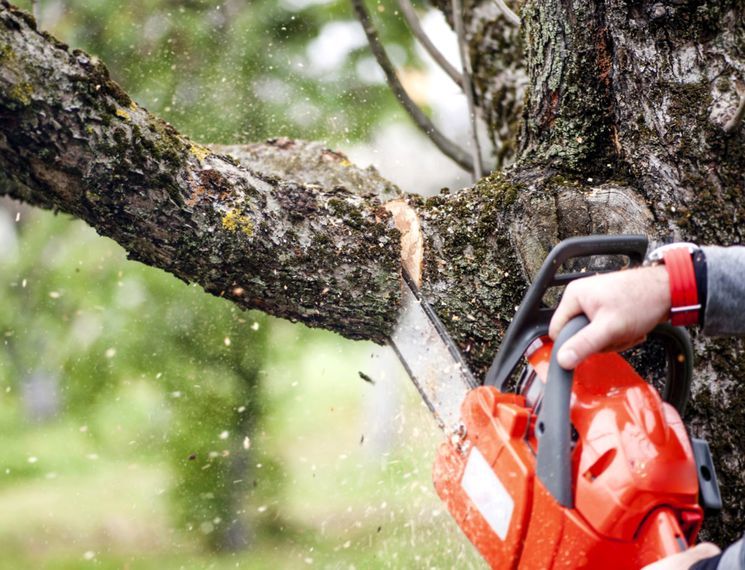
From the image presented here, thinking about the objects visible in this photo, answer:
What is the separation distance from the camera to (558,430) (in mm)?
1146

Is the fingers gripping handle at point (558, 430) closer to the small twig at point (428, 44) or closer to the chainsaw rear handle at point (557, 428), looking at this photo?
the chainsaw rear handle at point (557, 428)

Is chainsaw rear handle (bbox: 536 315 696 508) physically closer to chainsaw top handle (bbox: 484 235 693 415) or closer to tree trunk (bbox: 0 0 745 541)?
chainsaw top handle (bbox: 484 235 693 415)

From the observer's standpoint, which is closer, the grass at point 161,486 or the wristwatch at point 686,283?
the wristwatch at point 686,283

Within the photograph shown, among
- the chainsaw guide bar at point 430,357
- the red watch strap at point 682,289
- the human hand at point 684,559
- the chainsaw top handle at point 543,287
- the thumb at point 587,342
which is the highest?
the chainsaw guide bar at point 430,357

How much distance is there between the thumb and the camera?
44.4 inches

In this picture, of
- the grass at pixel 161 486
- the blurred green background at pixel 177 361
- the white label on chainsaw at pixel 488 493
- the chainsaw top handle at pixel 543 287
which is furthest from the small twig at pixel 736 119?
the grass at pixel 161 486

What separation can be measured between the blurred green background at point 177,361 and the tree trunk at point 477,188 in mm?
1860

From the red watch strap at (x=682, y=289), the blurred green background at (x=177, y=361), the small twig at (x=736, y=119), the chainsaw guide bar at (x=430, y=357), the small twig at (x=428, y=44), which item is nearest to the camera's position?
the red watch strap at (x=682, y=289)

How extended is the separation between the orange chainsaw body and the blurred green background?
7.25ft

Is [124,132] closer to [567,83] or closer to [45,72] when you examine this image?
[45,72]

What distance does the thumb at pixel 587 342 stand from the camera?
113 centimetres

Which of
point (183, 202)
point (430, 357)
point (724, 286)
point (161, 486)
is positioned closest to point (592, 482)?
point (724, 286)

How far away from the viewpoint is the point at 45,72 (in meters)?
1.49

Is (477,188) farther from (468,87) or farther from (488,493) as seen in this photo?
(468,87)
